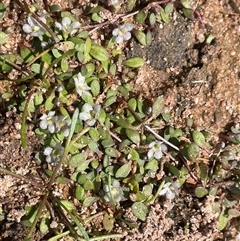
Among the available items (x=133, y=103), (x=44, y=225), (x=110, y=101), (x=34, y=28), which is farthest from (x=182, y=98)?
(x=44, y=225)

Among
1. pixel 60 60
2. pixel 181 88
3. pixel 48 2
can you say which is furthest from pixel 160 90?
pixel 48 2

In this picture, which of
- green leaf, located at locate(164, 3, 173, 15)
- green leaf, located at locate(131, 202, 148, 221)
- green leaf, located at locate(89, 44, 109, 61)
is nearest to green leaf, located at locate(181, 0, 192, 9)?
green leaf, located at locate(164, 3, 173, 15)

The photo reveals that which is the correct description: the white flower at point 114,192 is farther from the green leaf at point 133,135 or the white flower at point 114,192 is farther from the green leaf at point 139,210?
the green leaf at point 133,135

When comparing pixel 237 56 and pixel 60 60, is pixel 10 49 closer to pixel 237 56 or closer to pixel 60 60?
pixel 60 60

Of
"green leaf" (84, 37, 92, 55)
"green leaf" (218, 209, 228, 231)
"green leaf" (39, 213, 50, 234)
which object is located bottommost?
"green leaf" (218, 209, 228, 231)

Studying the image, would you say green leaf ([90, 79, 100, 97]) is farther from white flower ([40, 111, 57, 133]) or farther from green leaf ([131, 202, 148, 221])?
green leaf ([131, 202, 148, 221])

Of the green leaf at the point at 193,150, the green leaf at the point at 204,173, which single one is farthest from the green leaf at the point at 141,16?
the green leaf at the point at 204,173
